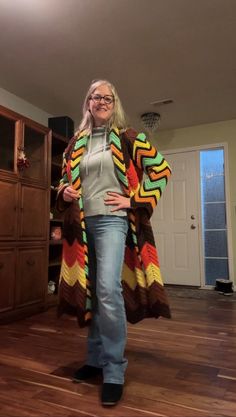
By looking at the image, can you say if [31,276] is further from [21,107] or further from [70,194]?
[21,107]

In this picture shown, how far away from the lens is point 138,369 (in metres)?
1.48

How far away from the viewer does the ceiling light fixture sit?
147 inches

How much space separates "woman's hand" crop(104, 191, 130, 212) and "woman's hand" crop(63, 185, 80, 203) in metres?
0.13

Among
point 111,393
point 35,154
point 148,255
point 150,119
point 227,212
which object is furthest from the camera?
point 227,212

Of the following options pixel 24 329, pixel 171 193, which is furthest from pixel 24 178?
pixel 171 193

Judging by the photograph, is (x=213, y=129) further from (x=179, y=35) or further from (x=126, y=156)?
(x=126, y=156)

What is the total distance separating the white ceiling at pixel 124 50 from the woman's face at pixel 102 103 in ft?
3.71

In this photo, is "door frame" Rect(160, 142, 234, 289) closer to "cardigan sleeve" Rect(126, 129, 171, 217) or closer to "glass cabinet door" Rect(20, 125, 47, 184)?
"glass cabinet door" Rect(20, 125, 47, 184)

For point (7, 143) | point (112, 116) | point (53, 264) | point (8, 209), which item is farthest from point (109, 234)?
point (53, 264)

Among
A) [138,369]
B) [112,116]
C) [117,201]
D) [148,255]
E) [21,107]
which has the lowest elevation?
[138,369]

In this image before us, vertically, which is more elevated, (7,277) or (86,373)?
(7,277)

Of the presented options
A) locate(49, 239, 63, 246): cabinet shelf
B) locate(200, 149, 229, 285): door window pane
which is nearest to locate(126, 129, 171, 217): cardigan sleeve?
locate(49, 239, 63, 246): cabinet shelf

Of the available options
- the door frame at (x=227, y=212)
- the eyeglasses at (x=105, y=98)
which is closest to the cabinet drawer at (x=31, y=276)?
the eyeglasses at (x=105, y=98)

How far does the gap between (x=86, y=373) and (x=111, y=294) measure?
455mm
